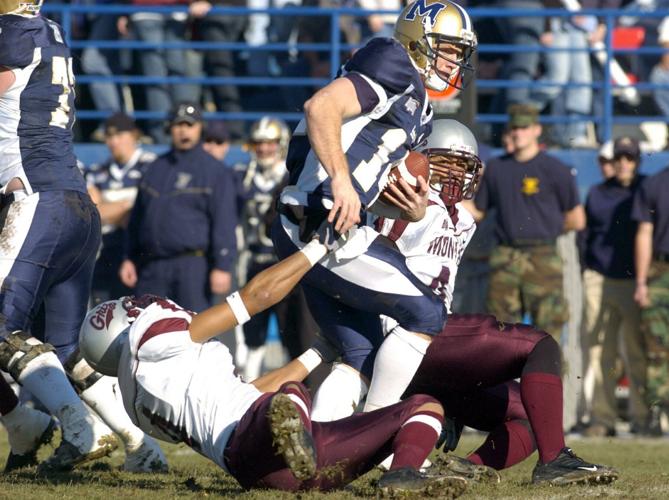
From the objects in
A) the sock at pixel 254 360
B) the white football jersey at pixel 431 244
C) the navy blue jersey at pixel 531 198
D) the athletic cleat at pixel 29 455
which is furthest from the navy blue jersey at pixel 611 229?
the athletic cleat at pixel 29 455

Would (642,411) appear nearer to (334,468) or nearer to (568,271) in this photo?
(568,271)

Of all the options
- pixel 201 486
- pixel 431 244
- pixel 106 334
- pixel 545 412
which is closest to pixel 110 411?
A: pixel 201 486

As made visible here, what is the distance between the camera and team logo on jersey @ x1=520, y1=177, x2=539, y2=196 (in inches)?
387

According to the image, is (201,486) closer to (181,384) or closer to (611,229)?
(181,384)

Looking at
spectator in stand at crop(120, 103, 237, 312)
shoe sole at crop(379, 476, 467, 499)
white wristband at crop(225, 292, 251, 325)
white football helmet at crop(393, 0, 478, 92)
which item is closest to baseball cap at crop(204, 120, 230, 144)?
spectator in stand at crop(120, 103, 237, 312)

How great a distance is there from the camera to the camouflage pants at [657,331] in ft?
32.2

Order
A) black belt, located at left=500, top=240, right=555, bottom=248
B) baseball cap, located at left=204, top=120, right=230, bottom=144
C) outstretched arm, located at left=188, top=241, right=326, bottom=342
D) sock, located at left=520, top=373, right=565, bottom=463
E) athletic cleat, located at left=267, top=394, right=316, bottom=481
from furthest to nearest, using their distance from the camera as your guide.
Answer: baseball cap, located at left=204, top=120, right=230, bottom=144 < black belt, located at left=500, top=240, right=555, bottom=248 < sock, located at left=520, top=373, right=565, bottom=463 < outstretched arm, located at left=188, top=241, right=326, bottom=342 < athletic cleat, located at left=267, top=394, right=316, bottom=481

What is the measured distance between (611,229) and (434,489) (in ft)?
19.1

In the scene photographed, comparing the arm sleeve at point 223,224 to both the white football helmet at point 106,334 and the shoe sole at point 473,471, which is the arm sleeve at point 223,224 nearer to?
the shoe sole at point 473,471

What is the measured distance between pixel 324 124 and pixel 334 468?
1261 millimetres

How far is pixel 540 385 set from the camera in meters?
5.47

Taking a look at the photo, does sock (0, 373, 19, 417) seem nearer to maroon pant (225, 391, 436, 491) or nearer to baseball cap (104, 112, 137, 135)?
maroon pant (225, 391, 436, 491)

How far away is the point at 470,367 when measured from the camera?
5.77 metres

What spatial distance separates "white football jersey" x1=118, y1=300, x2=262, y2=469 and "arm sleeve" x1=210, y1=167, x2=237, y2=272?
4819 millimetres
